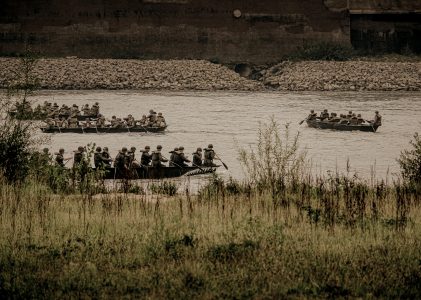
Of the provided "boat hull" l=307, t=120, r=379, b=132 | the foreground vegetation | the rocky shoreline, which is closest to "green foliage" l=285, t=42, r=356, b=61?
the rocky shoreline

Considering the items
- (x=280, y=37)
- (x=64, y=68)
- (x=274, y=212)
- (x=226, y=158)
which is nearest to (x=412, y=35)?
(x=280, y=37)

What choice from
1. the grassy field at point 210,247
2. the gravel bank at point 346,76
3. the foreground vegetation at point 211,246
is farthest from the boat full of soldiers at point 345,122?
the gravel bank at point 346,76

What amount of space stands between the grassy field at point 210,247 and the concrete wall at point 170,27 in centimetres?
4269

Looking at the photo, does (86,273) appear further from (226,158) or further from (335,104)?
(335,104)

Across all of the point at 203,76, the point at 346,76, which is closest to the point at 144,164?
the point at 203,76

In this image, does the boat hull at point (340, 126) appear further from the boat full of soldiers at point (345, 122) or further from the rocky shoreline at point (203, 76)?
the rocky shoreline at point (203, 76)

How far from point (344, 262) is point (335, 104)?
104ft

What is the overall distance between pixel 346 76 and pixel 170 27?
12.8m

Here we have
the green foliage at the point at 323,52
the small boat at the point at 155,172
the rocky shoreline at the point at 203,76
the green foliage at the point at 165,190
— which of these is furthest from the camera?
the green foliage at the point at 323,52

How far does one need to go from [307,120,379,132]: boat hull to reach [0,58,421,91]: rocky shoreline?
1919 centimetres

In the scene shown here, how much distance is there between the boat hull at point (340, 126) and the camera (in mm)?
28184

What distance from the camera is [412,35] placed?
181ft

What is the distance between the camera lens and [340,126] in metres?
28.8

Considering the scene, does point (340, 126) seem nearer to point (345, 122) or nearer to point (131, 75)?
point (345, 122)
